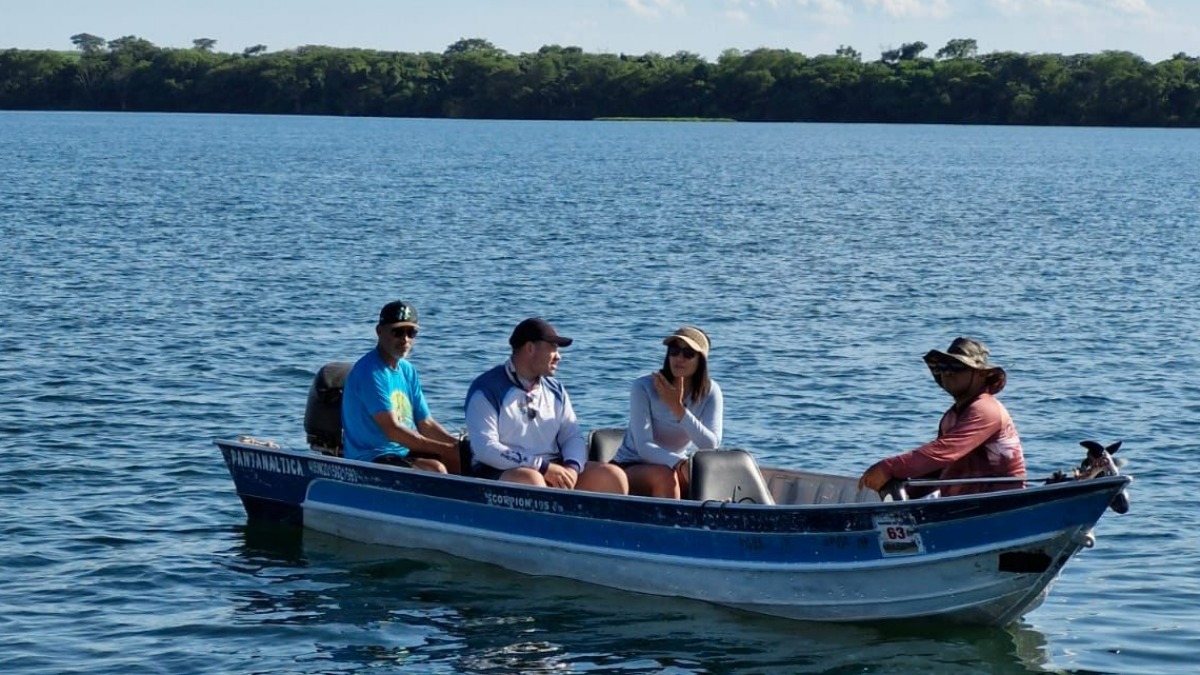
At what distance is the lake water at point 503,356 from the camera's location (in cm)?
1141

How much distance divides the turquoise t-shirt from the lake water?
2.57 feet

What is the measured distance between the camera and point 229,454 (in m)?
13.6

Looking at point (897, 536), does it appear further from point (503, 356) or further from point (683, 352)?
point (503, 356)

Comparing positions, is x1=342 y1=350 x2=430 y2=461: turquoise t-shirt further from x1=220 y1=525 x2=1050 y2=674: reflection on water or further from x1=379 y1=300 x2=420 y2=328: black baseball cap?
x1=220 y1=525 x2=1050 y2=674: reflection on water

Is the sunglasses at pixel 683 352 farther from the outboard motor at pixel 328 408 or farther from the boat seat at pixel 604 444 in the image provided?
the outboard motor at pixel 328 408

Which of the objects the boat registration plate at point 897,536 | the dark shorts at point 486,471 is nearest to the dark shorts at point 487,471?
the dark shorts at point 486,471

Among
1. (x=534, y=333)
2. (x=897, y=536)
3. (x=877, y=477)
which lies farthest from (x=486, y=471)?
(x=897, y=536)

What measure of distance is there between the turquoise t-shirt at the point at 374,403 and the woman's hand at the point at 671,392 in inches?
75.3

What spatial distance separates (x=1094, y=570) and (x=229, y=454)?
628cm

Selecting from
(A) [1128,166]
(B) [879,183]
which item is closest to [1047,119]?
(A) [1128,166]

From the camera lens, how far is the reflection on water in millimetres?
11000

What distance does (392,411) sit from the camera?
12.7 metres

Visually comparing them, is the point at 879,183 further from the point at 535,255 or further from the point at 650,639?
the point at 650,639

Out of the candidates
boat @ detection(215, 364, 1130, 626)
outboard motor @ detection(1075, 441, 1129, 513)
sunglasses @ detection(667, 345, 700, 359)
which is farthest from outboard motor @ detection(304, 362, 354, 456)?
outboard motor @ detection(1075, 441, 1129, 513)
